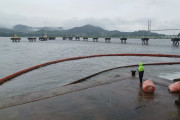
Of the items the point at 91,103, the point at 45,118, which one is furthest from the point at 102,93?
the point at 45,118

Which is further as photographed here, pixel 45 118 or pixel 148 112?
pixel 148 112

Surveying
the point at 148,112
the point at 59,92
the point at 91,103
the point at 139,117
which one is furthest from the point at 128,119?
the point at 59,92

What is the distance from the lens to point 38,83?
48.0 ft

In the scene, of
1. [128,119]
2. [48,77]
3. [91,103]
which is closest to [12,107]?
[91,103]

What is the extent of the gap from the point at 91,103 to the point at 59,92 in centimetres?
279

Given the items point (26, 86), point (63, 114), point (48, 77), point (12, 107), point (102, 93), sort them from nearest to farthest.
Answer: point (63, 114), point (12, 107), point (102, 93), point (26, 86), point (48, 77)

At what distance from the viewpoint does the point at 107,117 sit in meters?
6.07

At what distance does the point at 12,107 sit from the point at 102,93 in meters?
5.16

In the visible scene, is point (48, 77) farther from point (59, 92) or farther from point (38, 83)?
point (59, 92)

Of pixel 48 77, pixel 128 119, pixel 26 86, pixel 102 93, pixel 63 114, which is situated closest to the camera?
pixel 128 119

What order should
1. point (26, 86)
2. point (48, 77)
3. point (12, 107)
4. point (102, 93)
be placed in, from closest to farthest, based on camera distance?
point (12, 107) < point (102, 93) < point (26, 86) < point (48, 77)

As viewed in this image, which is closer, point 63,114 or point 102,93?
point 63,114

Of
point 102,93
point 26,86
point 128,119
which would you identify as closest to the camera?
point 128,119

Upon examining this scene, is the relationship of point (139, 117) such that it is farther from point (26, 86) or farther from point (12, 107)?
point (26, 86)
